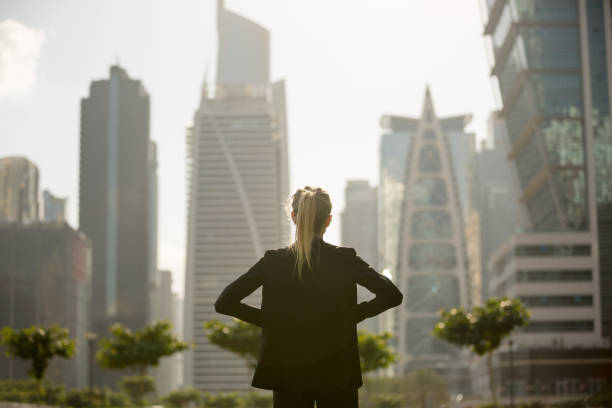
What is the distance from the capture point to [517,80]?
5536 inches

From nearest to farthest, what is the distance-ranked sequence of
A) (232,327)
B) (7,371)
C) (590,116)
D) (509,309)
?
(509,309) < (232,327) < (590,116) < (7,371)

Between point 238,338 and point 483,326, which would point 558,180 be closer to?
point 238,338

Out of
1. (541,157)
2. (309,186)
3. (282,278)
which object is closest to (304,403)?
(282,278)

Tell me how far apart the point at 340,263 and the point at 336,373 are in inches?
26.9

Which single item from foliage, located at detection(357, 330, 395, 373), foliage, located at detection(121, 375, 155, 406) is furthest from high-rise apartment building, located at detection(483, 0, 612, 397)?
foliage, located at detection(121, 375, 155, 406)

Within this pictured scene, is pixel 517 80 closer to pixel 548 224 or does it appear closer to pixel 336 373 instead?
pixel 548 224

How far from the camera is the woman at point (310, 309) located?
17.0 feet

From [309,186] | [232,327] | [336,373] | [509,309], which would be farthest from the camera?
[232,327]

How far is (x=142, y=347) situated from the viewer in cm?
5941

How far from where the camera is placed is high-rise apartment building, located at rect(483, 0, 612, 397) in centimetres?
11994

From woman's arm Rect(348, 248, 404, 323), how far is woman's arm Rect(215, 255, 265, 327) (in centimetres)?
58

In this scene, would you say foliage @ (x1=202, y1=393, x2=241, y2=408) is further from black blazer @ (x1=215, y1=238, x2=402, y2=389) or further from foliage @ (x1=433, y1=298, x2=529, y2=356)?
black blazer @ (x1=215, y1=238, x2=402, y2=389)

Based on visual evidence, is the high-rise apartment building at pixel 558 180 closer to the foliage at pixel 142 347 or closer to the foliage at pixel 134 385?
the foliage at pixel 134 385

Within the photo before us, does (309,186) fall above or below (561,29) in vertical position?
below
